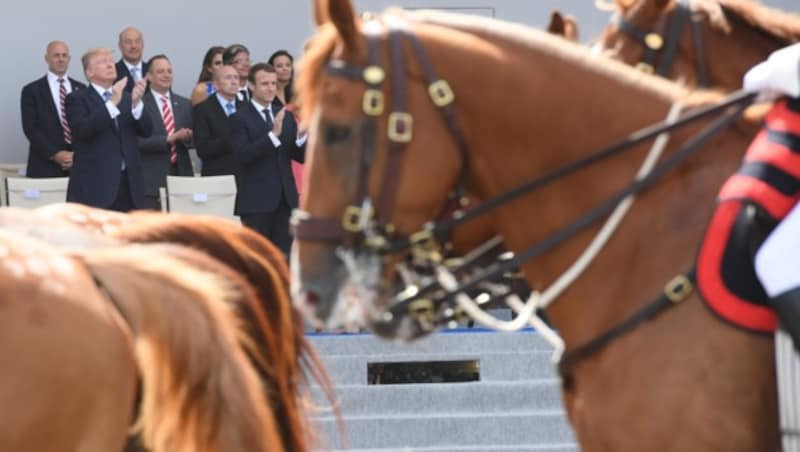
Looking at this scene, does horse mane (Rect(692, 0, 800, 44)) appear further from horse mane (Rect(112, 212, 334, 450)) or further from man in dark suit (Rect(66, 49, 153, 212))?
man in dark suit (Rect(66, 49, 153, 212))

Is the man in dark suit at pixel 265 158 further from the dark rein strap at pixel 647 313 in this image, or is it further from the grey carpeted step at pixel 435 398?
the dark rein strap at pixel 647 313

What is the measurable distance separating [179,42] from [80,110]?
8.61ft

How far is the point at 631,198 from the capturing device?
3838 mm

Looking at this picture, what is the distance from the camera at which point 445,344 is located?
991 centimetres

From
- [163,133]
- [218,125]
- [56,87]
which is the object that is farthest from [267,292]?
[56,87]

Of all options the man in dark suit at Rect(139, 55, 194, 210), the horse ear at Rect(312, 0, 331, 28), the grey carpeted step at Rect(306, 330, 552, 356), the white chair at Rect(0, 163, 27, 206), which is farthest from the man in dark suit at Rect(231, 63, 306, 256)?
the horse ear at Rect(312, 0, 331, 28)

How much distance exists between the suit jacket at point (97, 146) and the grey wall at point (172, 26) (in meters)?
2.10

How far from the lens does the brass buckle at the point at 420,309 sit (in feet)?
12.7

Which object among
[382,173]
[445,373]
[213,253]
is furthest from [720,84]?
[445,373]

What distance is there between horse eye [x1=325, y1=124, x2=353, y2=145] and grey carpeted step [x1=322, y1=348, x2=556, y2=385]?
5.94 m

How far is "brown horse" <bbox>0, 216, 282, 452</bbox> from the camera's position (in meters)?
4.11

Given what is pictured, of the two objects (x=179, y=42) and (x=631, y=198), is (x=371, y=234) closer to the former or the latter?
(x=631, y=198)

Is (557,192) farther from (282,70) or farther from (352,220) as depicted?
(282,70)

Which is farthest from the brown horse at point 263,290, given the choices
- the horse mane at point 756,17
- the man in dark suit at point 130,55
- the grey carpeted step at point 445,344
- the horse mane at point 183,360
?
the man in dark suit at point 130,55
